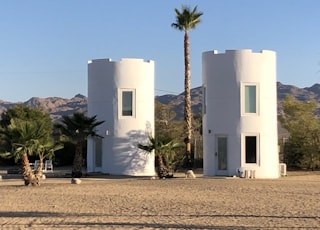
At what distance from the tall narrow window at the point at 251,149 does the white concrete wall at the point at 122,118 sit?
5997mm

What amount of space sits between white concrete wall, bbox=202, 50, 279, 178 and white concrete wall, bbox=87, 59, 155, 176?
4.41 metres

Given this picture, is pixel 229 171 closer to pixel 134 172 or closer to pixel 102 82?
pixel 134 172

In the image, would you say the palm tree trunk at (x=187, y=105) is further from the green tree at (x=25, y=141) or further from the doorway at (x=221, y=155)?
the green tree at (x=25, y=141)

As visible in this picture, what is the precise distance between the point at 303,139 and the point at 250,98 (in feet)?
28.8

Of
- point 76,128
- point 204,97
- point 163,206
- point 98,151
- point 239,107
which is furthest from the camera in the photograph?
point 98,151

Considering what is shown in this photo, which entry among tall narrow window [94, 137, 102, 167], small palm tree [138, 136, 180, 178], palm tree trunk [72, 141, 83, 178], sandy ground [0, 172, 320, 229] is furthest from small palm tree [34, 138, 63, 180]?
tall narrow window [94, 137, 102, 167]

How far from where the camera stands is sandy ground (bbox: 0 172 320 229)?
1266cm

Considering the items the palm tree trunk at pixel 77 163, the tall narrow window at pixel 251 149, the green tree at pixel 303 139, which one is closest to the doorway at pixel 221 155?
the tall narrow window at pixel 251 149

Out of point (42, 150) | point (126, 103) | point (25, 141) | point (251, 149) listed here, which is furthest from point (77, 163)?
point (251, 149)

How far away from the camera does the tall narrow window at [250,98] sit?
28.3 meters

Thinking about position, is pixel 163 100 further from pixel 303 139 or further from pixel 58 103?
pixel 303 139

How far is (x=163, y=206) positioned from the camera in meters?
15.9

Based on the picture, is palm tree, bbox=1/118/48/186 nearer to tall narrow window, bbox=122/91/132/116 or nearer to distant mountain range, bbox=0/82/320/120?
tall narrow window, bbox=122/91/132/116

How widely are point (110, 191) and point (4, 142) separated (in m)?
5.53
